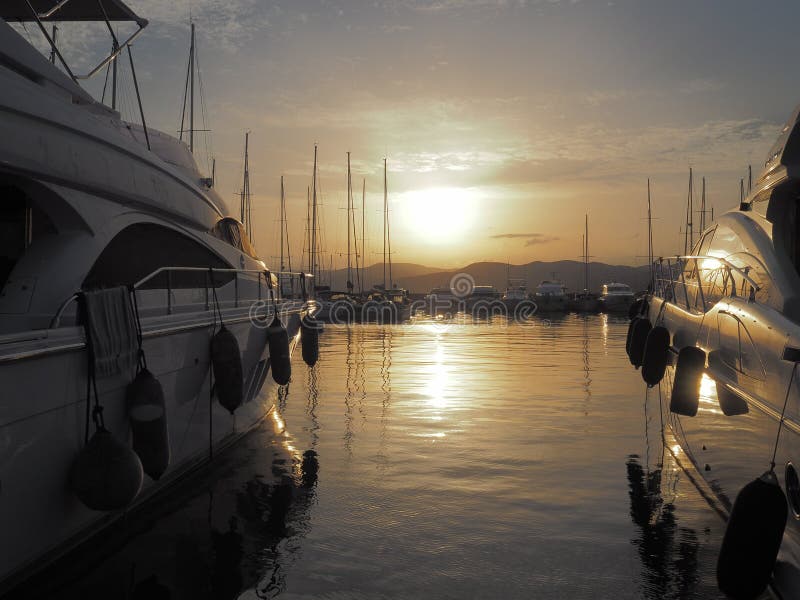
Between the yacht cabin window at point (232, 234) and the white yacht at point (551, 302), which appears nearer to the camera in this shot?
the yacht cabin window at point (232, 234)

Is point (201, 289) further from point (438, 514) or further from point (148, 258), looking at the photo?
point (438, 514)

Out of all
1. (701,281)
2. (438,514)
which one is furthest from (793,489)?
(701,281)

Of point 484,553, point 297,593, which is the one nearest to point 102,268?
point 297,593

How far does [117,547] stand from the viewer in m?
5.82

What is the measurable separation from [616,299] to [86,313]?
52779 millimetres

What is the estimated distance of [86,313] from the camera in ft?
18.3

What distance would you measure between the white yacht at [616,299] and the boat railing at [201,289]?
45.0 meters

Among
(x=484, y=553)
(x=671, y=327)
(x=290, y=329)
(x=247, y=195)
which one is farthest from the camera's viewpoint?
(x=247, y=195)

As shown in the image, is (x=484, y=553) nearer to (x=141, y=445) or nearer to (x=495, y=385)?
(x=141, y=445)

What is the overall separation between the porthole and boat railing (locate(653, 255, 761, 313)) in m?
1.71

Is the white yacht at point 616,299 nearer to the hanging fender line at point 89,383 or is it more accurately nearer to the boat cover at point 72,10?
the boat cover at point 72,10

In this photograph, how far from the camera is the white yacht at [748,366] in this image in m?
4.30

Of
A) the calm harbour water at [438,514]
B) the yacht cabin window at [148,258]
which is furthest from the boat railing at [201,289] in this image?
the calm harbour water at [438,514]

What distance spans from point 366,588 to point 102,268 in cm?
440
